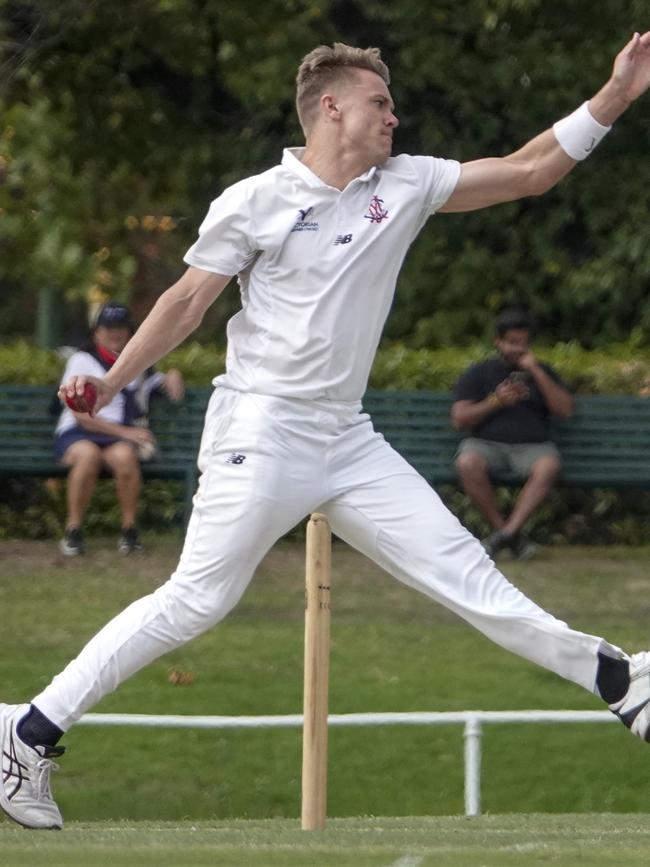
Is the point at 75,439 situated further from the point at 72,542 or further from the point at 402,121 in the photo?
the point at 402,121

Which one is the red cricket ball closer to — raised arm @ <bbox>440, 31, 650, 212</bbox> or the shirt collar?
the shirt collar

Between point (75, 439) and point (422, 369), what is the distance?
266 cm

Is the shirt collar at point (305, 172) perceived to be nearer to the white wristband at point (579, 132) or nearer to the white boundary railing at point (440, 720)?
the white wristband at point (579, 132)

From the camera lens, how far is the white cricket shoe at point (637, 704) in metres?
5.84

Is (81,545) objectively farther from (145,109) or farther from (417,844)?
(417,844)

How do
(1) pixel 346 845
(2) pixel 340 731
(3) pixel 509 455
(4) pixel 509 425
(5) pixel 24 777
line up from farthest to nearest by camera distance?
(3) pixel 509 455 → (4) pixel 509 425 → (2) pixel 340 731 → (5) pixel 24 777 → (1) pixel 346 845

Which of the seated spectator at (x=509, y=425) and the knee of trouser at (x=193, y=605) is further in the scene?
the seated spectator at (x=509, y=425)

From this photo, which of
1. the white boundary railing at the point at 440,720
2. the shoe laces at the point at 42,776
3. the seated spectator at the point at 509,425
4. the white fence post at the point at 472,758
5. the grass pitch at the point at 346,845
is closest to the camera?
the grass pitch at the point at 346,845

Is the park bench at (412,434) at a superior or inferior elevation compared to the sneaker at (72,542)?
superior

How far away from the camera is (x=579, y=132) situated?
621 centimetres

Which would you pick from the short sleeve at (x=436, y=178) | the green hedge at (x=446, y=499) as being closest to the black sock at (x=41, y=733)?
the short sleeve at (x=436, y=178)

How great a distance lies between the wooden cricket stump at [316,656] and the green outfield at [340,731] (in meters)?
2.86

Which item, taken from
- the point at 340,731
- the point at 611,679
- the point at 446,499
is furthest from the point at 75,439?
the point at 611,679

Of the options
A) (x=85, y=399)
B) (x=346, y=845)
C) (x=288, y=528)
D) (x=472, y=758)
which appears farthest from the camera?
(x=472, y=758)
